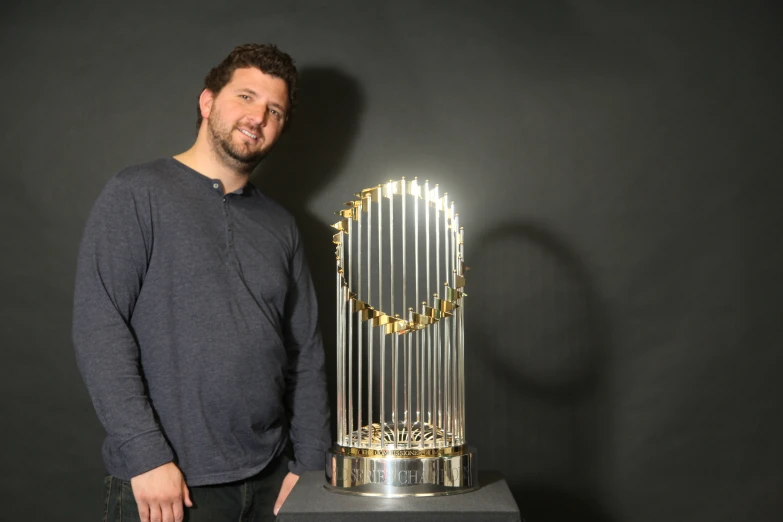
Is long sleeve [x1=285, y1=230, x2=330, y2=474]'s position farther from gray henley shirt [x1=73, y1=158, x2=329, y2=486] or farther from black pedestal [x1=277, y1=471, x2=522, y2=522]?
→ black pedestal [x1=277, y1=471, x2=522, y2=522]

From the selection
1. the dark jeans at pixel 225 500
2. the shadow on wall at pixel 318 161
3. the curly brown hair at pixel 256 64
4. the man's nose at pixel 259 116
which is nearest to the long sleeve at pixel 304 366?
the dark jeans at pixel 225 500

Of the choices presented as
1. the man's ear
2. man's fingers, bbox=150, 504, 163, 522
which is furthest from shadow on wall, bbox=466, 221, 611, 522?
man's fingers, bbox=150, 504, 163, 522

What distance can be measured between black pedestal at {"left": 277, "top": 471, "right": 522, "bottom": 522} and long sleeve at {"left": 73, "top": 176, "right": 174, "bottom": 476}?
13.3 inches

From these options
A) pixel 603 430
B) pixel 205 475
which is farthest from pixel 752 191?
pixel 205 475

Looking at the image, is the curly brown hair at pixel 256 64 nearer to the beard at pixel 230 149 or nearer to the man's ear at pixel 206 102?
the man's ear at pixel 206 102

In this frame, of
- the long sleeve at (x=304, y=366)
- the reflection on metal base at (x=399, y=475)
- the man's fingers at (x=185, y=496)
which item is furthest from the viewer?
the long sleeve at (x=304, y=366)

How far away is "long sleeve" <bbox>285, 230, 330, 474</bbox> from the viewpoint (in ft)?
6.31

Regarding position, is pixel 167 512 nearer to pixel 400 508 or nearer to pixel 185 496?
pixel 185 496

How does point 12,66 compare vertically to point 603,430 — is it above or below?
above

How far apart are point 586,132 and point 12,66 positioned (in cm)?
168

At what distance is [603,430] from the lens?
2.16 m

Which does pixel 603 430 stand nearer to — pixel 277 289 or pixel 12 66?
pixel 277 289

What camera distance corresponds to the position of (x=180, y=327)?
1658 millimetres

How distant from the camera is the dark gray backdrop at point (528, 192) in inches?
85.2
